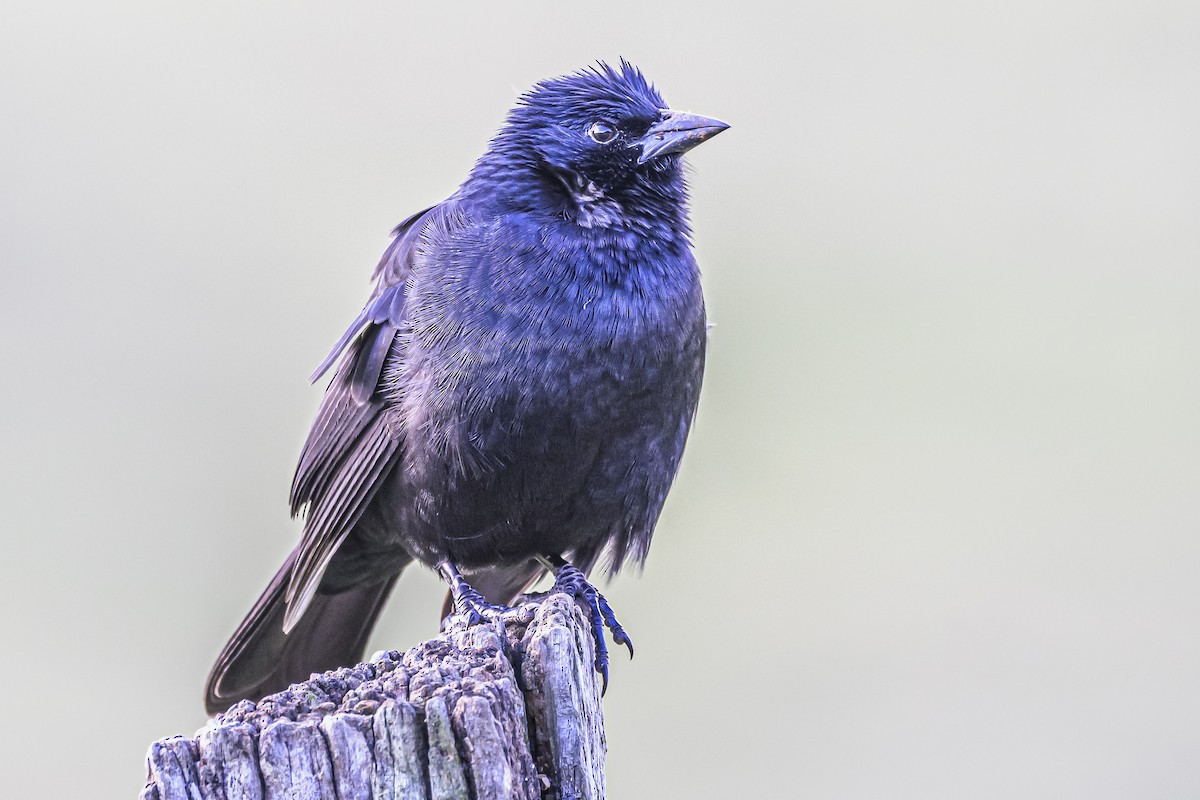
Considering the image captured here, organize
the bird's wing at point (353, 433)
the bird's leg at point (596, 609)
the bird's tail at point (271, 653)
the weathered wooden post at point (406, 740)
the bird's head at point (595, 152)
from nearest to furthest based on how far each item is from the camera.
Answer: the weathered wooden post at point (406, 740)
the bird's leg at point (596, 609)
the bird's head at point (595, 152)
the bird's wing at point (353, 433)
the bird's tail at point (271, 653)

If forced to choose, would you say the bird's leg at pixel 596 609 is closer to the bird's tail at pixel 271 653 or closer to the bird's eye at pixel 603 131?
the bird's tail at pixel 271 653

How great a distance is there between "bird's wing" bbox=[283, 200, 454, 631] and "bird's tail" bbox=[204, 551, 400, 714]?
0.12m

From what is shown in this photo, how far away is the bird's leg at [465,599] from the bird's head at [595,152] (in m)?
1.37

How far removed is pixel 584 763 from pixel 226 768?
82 centimetres

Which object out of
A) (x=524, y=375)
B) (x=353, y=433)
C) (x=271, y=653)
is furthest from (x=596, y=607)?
(x=271, y=653)

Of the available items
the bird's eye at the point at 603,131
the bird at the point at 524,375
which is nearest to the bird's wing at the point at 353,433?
the bird at the point at 524,375

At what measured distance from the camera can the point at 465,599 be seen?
4566 millimetres

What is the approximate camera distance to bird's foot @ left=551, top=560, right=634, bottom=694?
171 inches

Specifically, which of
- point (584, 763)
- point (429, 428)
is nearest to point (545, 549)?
point (429, 428)

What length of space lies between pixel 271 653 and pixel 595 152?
2.35 meters

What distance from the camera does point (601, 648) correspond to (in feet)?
14.1

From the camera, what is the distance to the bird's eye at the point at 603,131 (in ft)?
15.4

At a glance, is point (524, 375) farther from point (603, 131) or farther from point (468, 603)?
point (603, 131)

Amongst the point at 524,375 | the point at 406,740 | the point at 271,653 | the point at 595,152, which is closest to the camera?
the point at 406,740
